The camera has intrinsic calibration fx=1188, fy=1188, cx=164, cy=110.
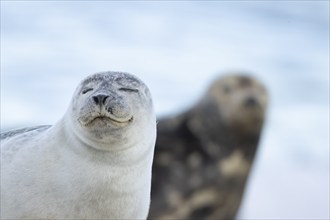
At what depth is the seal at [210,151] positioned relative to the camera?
11.7 metres

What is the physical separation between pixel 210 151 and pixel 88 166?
17.7 ft

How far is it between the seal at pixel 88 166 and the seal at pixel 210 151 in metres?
4.41

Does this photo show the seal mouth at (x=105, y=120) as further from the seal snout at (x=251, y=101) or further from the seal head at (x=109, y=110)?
the seal snout at (x=251, y=101)

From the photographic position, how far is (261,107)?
1245cm

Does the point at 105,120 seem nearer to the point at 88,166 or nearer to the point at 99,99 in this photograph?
the point at 99,99

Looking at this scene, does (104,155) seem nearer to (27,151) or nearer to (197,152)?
(27,151)

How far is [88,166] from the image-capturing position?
6.96m

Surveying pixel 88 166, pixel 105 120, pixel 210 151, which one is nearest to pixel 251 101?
pixel 210 151

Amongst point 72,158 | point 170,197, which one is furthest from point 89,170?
point 170,197

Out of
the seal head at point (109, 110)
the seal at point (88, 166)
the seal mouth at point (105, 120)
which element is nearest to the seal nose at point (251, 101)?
the seal at point (88, 166)

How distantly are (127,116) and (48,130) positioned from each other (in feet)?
2.58

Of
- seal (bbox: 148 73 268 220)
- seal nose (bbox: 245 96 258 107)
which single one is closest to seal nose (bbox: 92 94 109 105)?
seal (bbox: 148 73 268 220)

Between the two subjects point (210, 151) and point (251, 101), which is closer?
point (210, 151)

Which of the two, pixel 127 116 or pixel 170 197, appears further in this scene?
pixel 170 197
